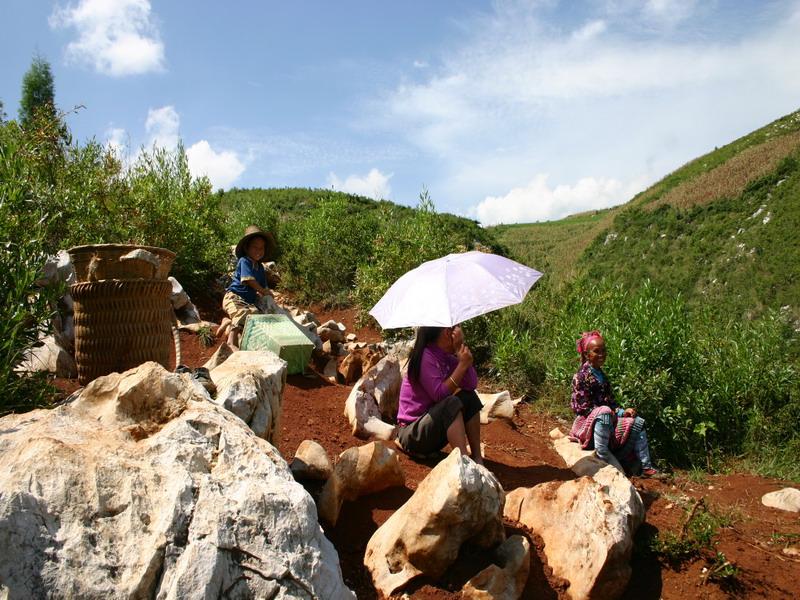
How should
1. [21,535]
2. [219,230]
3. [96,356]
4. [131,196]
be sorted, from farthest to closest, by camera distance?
[219,230] → [131,196] → [96,356] → [21,535]

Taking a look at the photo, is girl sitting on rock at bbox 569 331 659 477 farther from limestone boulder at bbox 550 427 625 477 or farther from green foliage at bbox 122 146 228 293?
green foliage at bbox 122 146 228 293

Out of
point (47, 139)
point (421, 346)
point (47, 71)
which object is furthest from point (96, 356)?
point (47, 71)

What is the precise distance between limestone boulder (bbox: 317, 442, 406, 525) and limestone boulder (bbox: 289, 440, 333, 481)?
122 millimetres

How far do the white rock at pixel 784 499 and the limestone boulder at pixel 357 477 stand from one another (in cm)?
286

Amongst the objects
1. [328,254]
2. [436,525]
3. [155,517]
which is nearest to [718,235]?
[328,254]

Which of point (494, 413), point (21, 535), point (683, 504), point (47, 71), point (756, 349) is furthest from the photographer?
point (47, 71)

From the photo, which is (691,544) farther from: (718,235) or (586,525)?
(718,235)

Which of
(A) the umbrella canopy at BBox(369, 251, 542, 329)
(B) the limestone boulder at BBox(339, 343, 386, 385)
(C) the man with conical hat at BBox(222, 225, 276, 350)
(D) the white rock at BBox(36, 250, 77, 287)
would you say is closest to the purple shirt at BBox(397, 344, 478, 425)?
(A) the umbrella canopy at BBox(369, 251, 542, 329)

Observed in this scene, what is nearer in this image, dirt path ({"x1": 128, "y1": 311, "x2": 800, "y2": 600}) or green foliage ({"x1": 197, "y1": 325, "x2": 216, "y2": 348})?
dirt path ({"x1": 128, "y1": 311, "x2": 800, "y2": 600})

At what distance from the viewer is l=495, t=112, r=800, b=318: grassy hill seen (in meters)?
21.4

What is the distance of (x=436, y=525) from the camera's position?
251cm

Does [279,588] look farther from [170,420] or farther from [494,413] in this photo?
[494,413]

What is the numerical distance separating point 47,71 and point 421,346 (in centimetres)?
4145

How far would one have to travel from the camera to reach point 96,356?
4.42m
